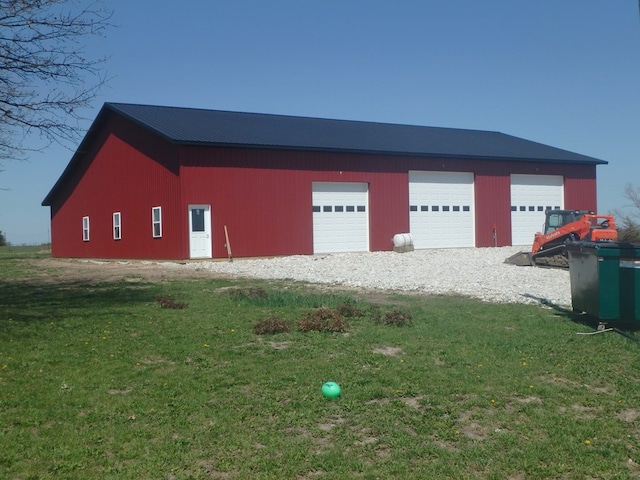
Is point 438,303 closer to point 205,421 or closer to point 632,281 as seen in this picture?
point 632,281

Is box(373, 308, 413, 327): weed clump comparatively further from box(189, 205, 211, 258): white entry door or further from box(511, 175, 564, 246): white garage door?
box(511, 175, 564, 246): white garage door

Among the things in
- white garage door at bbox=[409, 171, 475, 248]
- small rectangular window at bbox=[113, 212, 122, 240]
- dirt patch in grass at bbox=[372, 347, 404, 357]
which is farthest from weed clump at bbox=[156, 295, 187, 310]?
small rectangular window at bbox=[113, 212, 122, 240]

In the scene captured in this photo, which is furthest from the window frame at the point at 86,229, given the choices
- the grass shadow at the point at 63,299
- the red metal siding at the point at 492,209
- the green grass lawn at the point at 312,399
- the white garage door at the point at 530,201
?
the green grass lawn at the point at 312,399

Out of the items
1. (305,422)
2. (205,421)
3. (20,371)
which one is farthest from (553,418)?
(20,371)

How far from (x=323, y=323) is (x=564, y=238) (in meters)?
15.6

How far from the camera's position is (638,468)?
16.4 ft

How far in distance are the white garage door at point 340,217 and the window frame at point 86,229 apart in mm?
13305

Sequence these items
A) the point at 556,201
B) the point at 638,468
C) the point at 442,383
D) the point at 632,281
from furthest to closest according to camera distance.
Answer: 1. the point at 556,201
2. the point at 632,281
3. the point at 442,383
4. the point at 638,468

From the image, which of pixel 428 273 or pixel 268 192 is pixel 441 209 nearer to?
pixel 268 192

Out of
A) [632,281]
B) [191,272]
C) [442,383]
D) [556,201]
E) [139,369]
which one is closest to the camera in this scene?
[442,383]

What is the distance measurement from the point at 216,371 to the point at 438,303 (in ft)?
20.9

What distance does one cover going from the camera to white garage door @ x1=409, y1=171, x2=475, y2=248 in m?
31.3

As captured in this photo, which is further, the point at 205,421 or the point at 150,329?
the point at 150,329

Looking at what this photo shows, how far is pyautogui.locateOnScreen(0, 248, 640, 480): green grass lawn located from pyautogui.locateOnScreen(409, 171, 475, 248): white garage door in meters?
20.7
